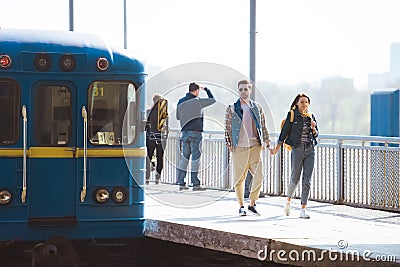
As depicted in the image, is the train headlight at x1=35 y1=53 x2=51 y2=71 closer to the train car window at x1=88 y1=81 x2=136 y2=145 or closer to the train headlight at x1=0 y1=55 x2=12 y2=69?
the train headlight at x1=0 y1=55 x2=12 y2=69

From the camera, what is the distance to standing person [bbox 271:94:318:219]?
1284 centimetres

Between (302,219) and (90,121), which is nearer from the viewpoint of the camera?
(90,121)

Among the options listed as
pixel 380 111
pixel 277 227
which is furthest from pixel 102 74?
pixel 380 111

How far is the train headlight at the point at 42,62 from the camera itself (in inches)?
431

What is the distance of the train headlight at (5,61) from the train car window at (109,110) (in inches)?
37.4

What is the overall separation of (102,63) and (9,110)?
1.17m

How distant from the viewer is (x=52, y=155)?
35.9 feet

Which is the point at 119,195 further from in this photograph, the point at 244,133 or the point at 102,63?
the point at 244,133

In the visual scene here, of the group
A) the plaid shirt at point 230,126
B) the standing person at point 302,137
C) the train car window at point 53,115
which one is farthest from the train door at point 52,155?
the standing person at point 302,137

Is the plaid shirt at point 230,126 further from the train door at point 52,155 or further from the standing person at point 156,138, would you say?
the standing person at point 156,138

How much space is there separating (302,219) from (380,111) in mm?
14799

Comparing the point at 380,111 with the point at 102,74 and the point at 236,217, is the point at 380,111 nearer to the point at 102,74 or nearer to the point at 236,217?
the point at 236,217

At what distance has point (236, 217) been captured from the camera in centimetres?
1297

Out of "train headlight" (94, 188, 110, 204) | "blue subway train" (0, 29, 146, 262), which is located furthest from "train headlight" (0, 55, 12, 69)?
"train headlight" (94, 188, 110, 204)
